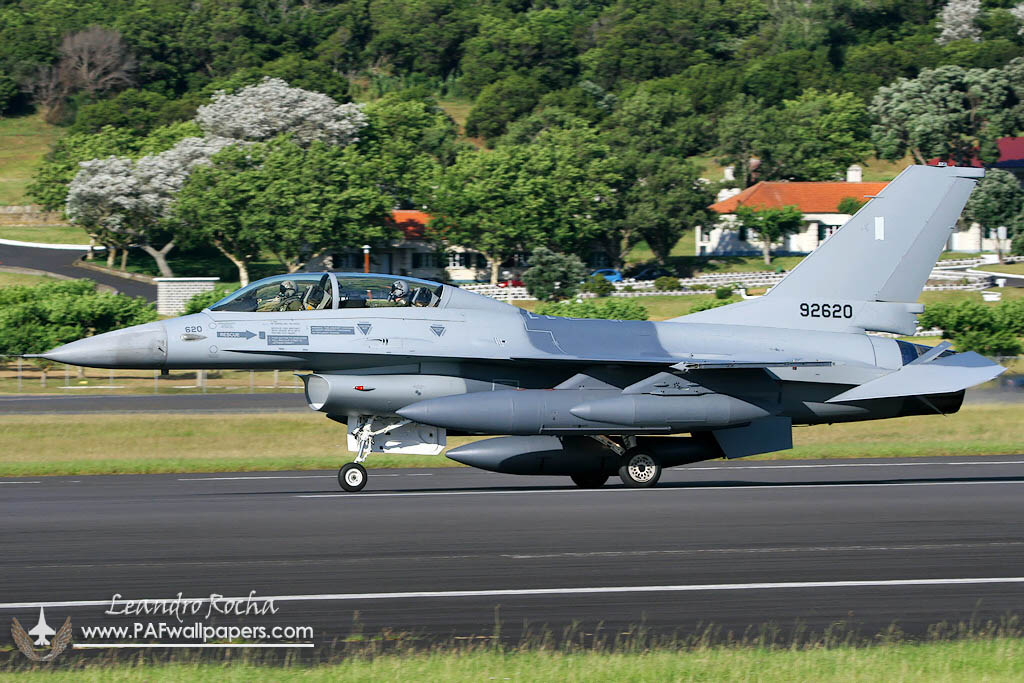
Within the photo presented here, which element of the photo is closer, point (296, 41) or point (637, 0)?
point (296, 41)

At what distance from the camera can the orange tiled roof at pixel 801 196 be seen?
10031cm

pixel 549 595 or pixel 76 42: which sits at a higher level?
pixel 76 42

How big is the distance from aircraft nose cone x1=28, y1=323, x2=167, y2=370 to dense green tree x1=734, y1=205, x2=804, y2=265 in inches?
3238

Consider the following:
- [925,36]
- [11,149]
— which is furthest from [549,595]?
[925,36]

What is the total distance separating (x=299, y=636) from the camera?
9.86 metres

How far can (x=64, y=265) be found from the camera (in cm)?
8800

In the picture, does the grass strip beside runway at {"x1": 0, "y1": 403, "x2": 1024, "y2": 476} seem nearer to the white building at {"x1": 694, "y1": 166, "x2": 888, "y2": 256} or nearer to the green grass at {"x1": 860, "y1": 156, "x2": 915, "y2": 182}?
the white building at {"x1": 694, "y1": 166, "x2": 888, "y2": 256}

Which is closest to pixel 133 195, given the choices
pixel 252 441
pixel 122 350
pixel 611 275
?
pixel 611 275

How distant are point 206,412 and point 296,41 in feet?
424

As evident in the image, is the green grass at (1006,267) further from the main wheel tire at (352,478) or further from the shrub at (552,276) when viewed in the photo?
the main wheel tire at (352,478)

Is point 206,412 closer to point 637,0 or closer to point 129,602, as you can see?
point 129,602

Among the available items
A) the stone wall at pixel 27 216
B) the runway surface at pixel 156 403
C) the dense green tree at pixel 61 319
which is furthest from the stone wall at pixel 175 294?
the stone wall at pixel 27 216

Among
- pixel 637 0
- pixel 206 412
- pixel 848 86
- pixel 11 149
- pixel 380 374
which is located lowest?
pixel 206 412

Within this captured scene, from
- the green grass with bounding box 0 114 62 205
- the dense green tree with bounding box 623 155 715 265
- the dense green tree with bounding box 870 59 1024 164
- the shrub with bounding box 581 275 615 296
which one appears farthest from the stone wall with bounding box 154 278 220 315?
the dense green tree with bounding box 870 59 1024 164
